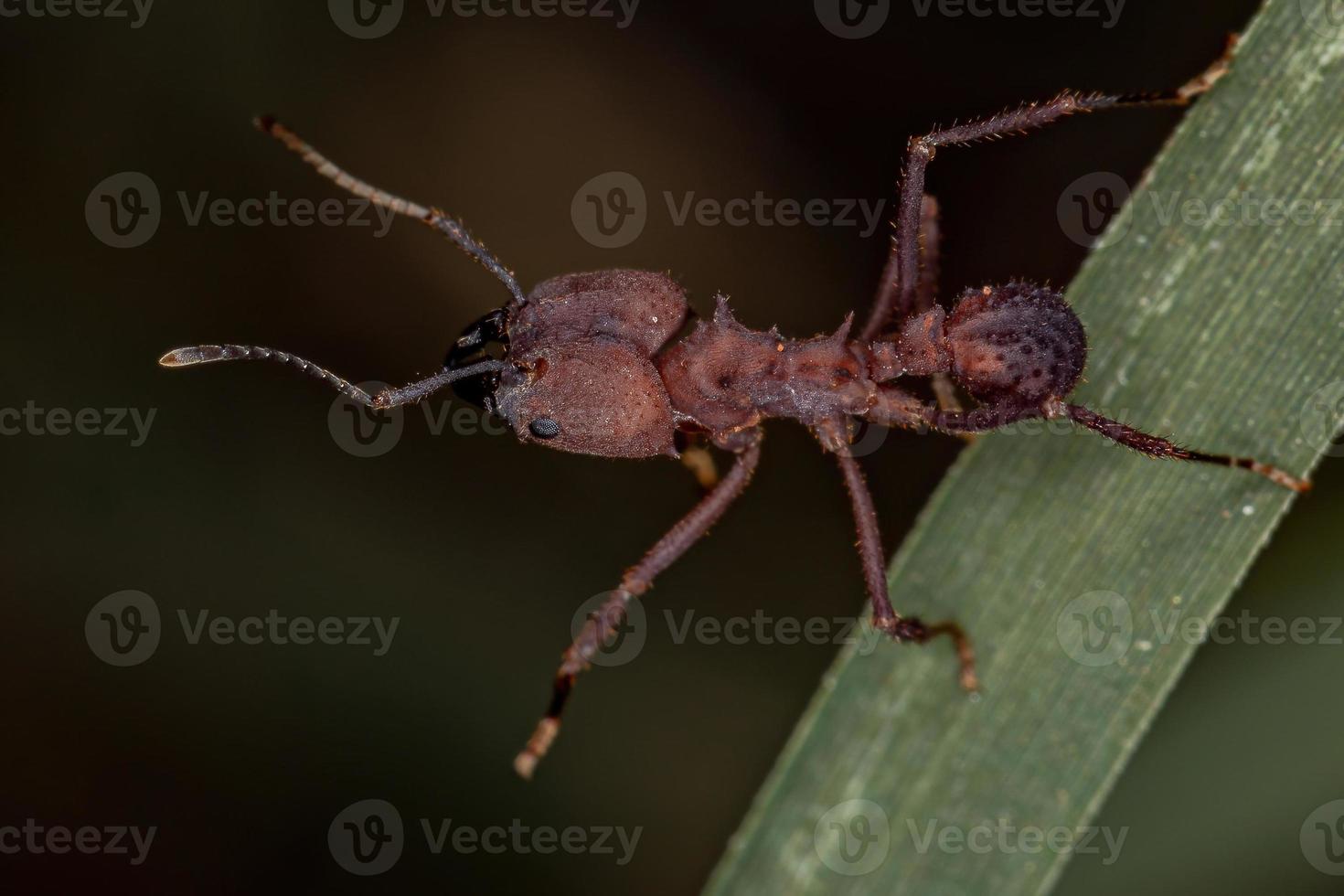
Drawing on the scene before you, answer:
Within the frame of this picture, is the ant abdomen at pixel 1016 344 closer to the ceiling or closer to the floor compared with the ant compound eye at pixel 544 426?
closer to the ceiling

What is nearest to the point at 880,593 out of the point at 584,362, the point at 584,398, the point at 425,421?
the point at 584,398

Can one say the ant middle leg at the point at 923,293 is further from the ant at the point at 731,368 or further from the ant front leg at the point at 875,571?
the ant front leg at the point at 875,571

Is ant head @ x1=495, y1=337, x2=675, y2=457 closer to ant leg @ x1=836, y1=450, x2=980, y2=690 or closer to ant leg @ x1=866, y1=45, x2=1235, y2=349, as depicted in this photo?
ant leg @ x1=836, y1=450, x2=980, y2=690

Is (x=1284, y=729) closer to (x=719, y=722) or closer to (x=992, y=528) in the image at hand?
(x=992, y=528)

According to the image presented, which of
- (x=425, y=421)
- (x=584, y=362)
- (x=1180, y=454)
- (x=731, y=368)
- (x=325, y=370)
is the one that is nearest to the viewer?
(x=1180, y=454)

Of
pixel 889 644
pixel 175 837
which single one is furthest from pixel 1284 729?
pixel 175 837

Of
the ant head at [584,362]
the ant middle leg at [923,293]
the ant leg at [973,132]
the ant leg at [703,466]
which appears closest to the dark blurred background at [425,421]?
the ant leg at [703,466]

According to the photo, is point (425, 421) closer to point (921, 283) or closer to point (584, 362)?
point (584, 362)

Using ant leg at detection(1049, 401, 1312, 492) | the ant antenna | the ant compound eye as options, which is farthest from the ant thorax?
ant leg at detection(1049, 401, 1312, 492)
